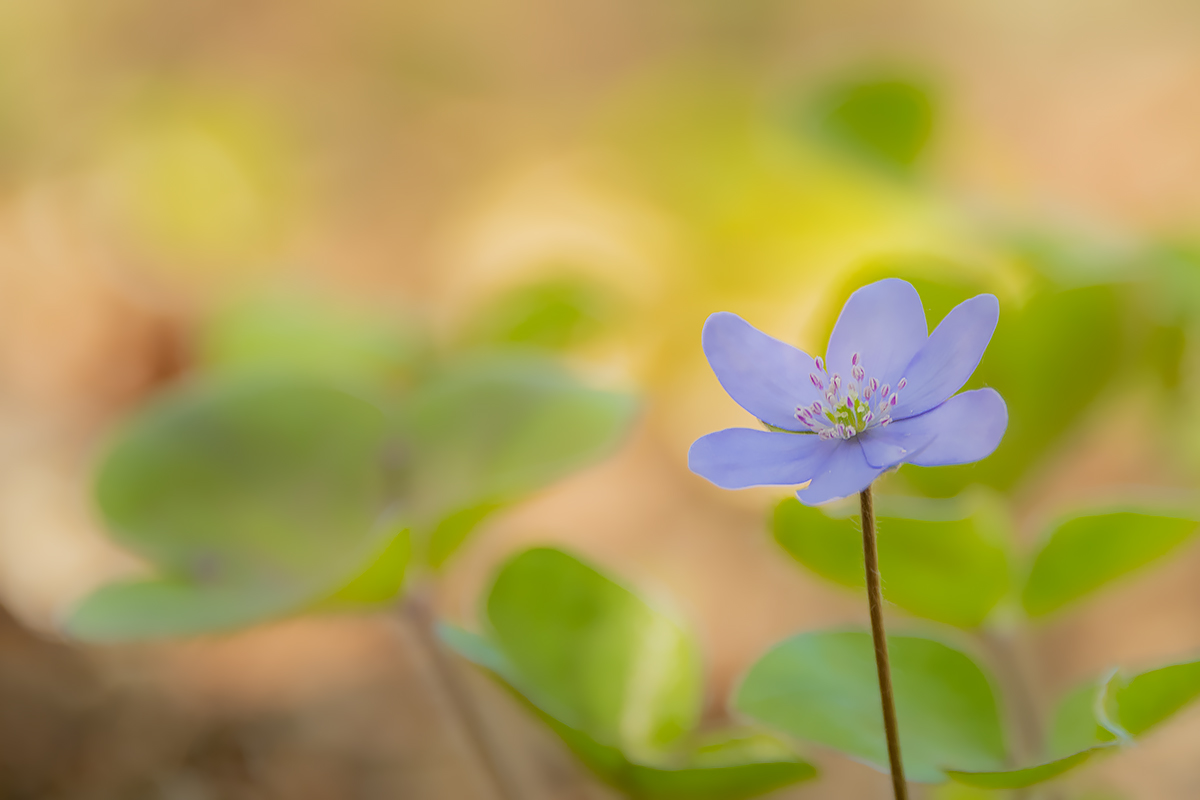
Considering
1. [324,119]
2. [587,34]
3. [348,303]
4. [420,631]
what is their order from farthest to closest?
1. [587,34]
2. [324,119]
3. [348,303]
4. [420,631]

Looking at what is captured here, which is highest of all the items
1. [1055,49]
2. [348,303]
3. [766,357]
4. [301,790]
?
[1055,49]

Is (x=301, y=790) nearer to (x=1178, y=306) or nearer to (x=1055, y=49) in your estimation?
(x=1178, y=306)

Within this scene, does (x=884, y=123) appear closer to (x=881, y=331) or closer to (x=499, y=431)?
(x=499, y=431)

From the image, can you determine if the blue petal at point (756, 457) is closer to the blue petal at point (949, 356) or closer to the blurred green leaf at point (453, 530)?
the blue petal at point (949, 356)

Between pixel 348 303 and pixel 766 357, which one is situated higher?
pixel 348 303

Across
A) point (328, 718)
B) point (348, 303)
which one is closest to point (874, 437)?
point (328, 718)

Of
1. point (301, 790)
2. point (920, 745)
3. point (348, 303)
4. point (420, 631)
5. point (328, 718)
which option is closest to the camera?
point (920, 745)

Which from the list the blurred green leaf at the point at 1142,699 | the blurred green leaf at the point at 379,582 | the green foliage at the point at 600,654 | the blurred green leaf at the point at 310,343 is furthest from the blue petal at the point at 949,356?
the blurred green leaf at the point at 310,343

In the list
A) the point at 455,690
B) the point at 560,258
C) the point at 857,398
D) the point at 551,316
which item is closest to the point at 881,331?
the point at 857,398
